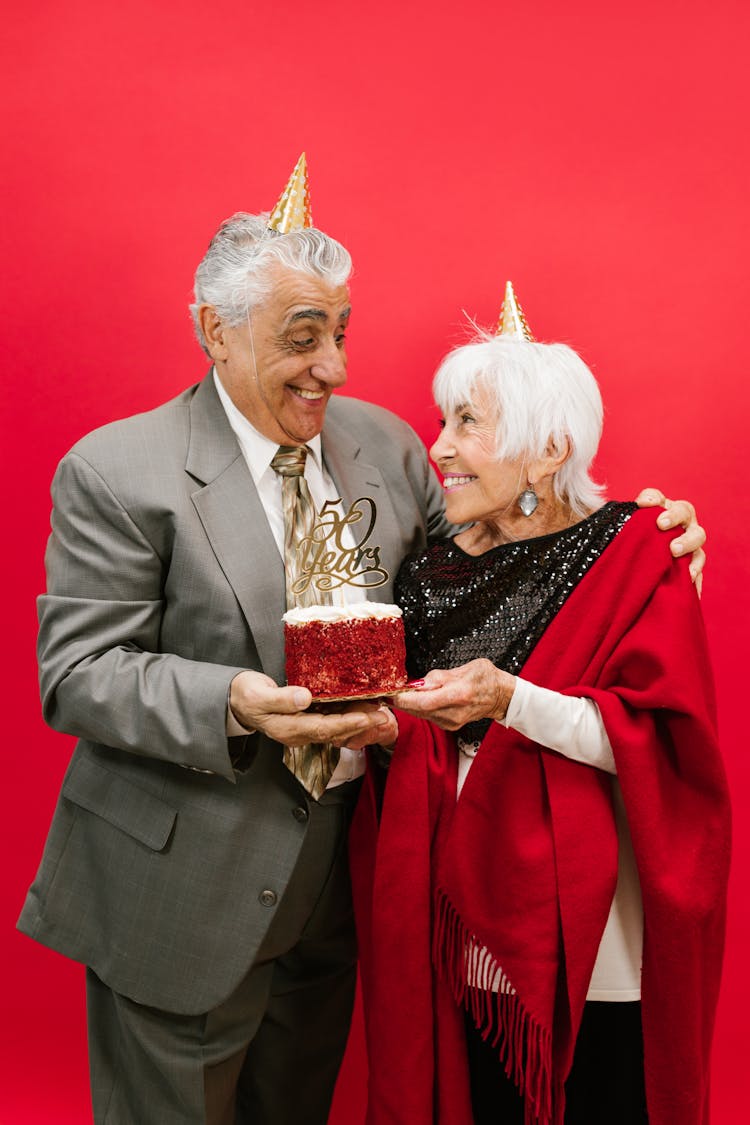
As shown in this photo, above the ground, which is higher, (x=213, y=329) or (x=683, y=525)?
(x=213, y=329)

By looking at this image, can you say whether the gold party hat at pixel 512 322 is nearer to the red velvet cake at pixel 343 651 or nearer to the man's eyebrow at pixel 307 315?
the man's eyebrow at pixel 307 315

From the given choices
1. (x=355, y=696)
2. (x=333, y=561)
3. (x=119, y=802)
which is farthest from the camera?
(x=119, y=802)

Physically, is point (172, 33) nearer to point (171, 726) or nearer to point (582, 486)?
point (582, 486)

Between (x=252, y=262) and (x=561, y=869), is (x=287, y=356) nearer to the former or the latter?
(x=252, y=262)

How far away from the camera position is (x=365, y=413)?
2445 millimetres

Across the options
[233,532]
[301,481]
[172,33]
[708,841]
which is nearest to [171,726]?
[233,532]

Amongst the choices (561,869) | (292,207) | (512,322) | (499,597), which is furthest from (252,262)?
(561,869)

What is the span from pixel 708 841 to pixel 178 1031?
3.27ft

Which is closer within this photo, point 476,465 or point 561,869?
point 561,869

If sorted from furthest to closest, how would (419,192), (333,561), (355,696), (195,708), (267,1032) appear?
(419,192) → (267,1032) → (333,561) → (195,708) → (355,696)

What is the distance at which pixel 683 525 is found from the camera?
6.66 ft

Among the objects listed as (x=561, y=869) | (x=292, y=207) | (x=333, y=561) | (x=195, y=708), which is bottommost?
(x=561, y=869)

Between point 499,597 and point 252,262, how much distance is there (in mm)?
734

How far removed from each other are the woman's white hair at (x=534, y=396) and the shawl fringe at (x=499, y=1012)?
78cm
